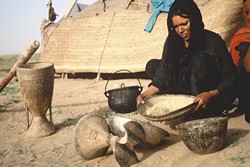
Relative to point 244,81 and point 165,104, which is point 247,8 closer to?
point 244,81

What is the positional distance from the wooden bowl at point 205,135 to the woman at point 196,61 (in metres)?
0.39

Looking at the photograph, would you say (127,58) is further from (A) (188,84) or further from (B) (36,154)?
(B) (36,154)

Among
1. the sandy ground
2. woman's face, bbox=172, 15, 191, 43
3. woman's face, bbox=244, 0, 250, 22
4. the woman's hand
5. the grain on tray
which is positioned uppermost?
woman's face, bbox=244, 0, 250, 22

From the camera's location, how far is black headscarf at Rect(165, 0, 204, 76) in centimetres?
291

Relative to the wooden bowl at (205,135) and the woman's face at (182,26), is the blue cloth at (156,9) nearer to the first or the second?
the woman's face at (182,26)

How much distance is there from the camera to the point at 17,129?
3938 mm

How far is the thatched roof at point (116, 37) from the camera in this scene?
545 centimetres

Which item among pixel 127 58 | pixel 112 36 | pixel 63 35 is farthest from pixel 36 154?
pixel 63 35

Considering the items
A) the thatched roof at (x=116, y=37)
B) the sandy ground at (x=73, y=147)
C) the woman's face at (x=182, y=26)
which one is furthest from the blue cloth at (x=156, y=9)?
the woman's face at (x=182, y=26)

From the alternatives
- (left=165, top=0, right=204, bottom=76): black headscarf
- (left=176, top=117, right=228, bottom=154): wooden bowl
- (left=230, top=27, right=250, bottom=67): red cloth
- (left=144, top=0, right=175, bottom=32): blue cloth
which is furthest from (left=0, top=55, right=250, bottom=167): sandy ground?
(left=144, top=0, right=175, bottom=32): blue cloth

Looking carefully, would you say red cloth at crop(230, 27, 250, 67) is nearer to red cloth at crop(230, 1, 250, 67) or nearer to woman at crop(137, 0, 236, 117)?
red cloth at crop(230, 1, 250, 67)

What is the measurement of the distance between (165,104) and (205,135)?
0.80 meters

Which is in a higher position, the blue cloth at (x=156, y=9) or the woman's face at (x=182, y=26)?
the woman's face at (x=182, y=26)

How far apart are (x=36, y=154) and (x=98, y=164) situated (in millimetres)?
803
